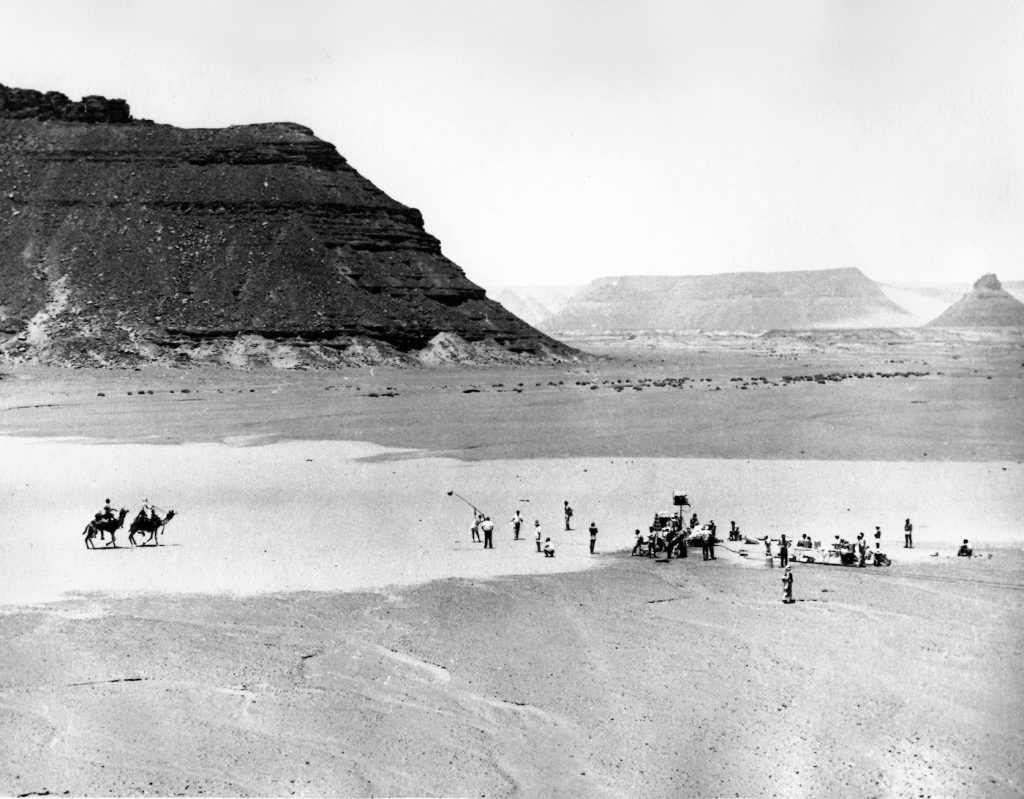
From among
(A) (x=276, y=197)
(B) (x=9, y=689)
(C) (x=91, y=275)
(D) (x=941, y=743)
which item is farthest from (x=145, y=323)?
(D) (x=941, y=743)

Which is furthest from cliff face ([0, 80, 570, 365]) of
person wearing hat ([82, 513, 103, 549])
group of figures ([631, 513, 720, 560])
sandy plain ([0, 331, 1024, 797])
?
group of figures ([631, 513, 720, 560])

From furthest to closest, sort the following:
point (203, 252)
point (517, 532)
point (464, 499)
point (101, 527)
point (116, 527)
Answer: point (203, 252) → point (464, 499) → point (517, 532) → point (116, 527) → point (101, 527)

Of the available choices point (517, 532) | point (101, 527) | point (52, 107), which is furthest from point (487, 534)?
point (52, 107)

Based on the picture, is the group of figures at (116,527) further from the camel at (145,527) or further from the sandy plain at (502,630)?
the sandy plain at (502,630)

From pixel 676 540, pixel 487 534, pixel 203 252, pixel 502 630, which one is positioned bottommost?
pixel 502 630

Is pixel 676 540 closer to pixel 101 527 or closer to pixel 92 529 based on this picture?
pixel 101 527

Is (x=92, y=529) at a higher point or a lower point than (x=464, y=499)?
lower

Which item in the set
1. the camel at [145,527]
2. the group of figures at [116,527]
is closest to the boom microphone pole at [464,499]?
the group of figures at [116,527]
